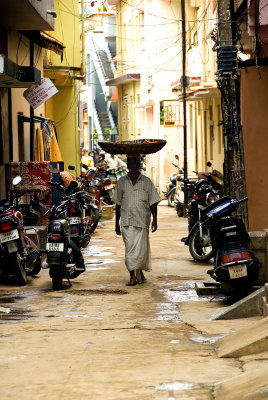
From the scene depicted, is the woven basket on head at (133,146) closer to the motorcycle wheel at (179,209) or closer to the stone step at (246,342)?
the stone step at (246,342)

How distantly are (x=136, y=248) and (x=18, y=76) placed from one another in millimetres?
4444

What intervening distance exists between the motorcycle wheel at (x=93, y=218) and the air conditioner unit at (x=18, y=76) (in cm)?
390

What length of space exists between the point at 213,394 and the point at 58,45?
15543 mm

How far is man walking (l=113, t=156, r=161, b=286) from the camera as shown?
40.9 feet

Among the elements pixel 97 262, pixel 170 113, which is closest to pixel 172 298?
pixel 97 262

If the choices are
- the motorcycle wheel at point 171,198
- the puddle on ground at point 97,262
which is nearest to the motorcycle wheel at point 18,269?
the puddle on ground at point 97,262

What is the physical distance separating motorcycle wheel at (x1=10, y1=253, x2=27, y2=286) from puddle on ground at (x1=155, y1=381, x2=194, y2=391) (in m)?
5.72

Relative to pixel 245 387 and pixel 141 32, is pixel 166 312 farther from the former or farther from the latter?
pixel 141 32

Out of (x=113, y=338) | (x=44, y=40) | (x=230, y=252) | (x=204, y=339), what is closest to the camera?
(x=204, y=339)

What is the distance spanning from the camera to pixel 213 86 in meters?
27.2

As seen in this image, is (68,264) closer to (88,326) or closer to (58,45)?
(88,326)

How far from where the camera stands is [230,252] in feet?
32.8

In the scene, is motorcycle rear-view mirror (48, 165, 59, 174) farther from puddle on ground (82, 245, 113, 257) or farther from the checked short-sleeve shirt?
the checked short-sleeve shirt

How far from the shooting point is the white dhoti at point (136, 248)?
12.4 m
